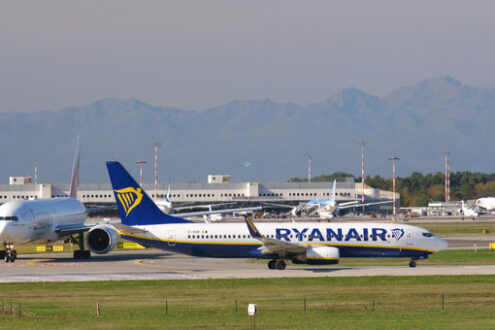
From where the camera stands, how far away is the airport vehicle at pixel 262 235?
55.0 meters

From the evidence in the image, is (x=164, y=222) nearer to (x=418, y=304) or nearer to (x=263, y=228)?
(x=263, y=228)

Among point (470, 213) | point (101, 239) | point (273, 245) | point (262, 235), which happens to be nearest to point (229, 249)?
point (262, 235)

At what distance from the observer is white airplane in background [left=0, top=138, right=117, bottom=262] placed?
60.7m

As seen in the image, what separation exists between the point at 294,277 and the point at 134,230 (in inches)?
478

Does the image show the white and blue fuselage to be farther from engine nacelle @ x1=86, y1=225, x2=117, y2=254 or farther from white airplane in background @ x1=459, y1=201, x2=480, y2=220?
white airplane in background @ x1=459, y1=201, x2=480, y2=220

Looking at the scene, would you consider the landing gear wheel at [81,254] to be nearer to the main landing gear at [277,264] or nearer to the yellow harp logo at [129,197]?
the yellow harp logo at [129,197]

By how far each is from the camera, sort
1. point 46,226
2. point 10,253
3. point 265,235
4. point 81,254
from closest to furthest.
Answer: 1. point 265,235
2. point 10,253
3. point 46,226
4. point 81,254

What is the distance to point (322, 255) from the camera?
176 ft

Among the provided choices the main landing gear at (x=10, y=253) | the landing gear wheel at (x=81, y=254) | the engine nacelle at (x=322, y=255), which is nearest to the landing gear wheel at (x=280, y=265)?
the engine nacelle at (x=322, y=255)

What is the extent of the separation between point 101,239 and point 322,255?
830 inches

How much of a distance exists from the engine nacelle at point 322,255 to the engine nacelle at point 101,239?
753 inches

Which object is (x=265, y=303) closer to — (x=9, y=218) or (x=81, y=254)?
(x=9, y=218)

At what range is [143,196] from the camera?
2222 inches

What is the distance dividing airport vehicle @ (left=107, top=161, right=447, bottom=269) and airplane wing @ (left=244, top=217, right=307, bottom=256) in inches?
2.6
